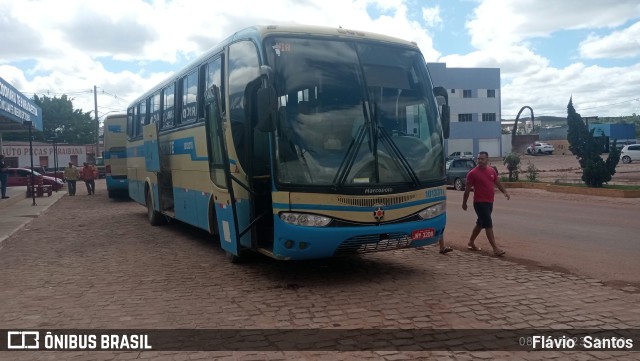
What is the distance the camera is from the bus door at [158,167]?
12.5 metres

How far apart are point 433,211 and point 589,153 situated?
1727 centimetres

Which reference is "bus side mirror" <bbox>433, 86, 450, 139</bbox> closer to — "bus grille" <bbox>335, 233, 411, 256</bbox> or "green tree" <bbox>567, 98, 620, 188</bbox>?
"bus grille" <bbox>335, 233, 411, 256</bbox>

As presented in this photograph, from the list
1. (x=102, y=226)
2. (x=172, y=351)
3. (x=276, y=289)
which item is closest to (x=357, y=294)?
(x=276, y=289)

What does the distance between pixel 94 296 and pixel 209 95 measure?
3436 mm

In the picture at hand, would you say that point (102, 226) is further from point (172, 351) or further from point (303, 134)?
point (172, 351)

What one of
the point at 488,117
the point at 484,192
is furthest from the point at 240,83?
the point at 488,117

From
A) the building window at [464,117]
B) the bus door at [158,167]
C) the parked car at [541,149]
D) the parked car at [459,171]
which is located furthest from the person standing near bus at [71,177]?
the parked car at [541,149]

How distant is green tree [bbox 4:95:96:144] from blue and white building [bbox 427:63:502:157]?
149ft

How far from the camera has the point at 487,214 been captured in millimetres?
9117

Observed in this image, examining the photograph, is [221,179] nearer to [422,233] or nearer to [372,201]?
[372,201]

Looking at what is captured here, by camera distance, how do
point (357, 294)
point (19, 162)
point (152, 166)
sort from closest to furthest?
1. point (357, 294)
2. point (152, 166)
3. point (19, 162)

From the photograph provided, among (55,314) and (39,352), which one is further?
(55,314)

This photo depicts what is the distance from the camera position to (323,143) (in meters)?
7.01

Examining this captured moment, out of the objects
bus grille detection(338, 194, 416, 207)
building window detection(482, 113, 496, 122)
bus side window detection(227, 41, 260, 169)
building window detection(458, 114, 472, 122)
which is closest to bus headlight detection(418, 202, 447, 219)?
bus grille detection(338, 194, 416, 207)
